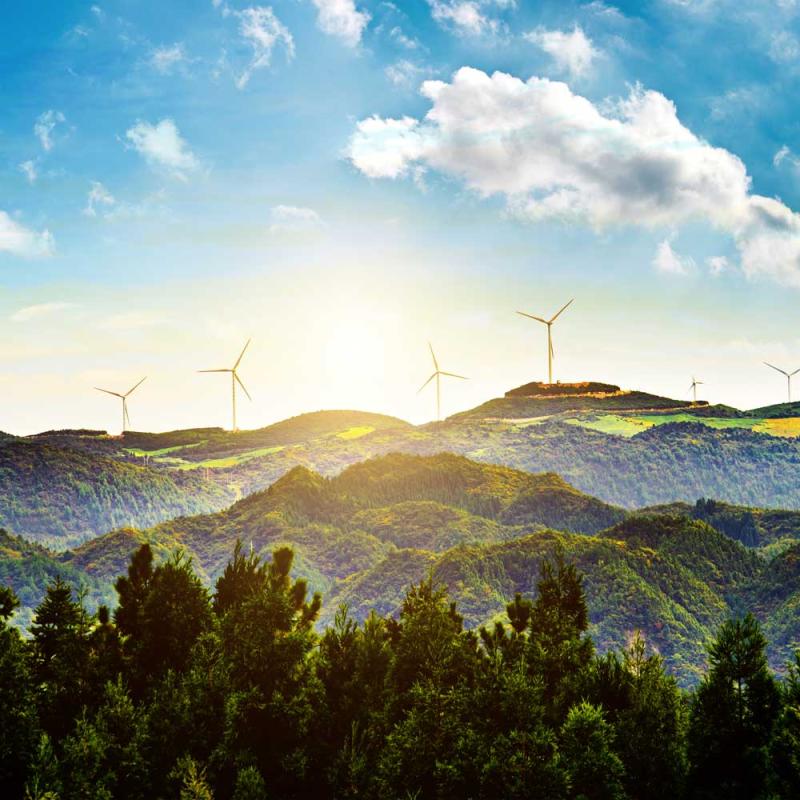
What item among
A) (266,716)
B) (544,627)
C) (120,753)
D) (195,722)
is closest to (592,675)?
(544,627)

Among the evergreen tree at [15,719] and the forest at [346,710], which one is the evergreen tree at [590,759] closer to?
the forest at [346,710]

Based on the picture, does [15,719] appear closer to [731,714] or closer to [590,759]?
[590,759]

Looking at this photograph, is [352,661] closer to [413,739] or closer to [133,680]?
[413,739]

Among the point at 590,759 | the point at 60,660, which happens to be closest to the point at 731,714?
the point at 590,759

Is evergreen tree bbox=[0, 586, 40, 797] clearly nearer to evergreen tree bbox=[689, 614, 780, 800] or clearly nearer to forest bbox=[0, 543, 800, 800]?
forest bbox=[0, 543, 800, 800]

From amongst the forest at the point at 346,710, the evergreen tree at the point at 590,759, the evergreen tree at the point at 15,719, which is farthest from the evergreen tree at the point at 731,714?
the evergreen tree at the point at 15,719

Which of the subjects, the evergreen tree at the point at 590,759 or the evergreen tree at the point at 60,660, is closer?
the evergreen tree at the point at 590,759

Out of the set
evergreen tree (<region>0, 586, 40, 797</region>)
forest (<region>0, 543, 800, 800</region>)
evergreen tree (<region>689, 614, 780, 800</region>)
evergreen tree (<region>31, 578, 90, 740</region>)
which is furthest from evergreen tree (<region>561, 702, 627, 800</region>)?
evergreen tree (<region>0, 586, 40, 797</region>)

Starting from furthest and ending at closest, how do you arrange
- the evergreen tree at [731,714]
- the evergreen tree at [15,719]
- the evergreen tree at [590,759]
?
the evergreen tree at [731,714] < the evergreen tree at [590,759] < the evergreen tree at [15,719]
